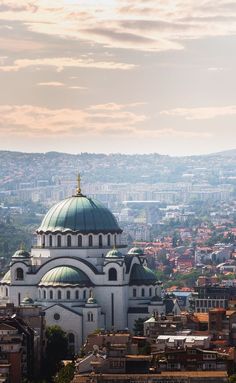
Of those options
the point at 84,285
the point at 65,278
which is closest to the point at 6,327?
the point at 65,278

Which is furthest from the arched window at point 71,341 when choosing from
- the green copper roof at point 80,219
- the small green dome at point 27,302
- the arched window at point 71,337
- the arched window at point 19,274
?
the green copper roof at point 80,219

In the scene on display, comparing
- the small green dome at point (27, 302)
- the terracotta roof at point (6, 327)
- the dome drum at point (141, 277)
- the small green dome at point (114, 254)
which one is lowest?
the terracotta roof at point (6, 327)

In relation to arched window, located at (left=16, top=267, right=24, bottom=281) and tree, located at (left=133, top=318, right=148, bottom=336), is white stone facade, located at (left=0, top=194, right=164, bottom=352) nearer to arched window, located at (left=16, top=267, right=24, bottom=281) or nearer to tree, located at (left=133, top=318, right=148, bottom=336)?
arched window, located at (left=16, top=267, right=24, bottom=281)

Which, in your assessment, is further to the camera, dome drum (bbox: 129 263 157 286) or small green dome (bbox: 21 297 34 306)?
dome drum (bbox: 129 263 157 286)

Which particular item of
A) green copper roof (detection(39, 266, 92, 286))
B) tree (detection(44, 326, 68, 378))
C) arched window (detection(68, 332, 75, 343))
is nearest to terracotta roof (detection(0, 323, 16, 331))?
tree (detection(44, 326, 68, 378))

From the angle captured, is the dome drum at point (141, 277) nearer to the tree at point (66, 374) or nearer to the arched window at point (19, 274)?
the arched window at point (19, 274)

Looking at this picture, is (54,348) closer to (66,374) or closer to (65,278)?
(65,278)

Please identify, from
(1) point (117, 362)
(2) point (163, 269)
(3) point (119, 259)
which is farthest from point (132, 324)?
(2) point (163, 269)
